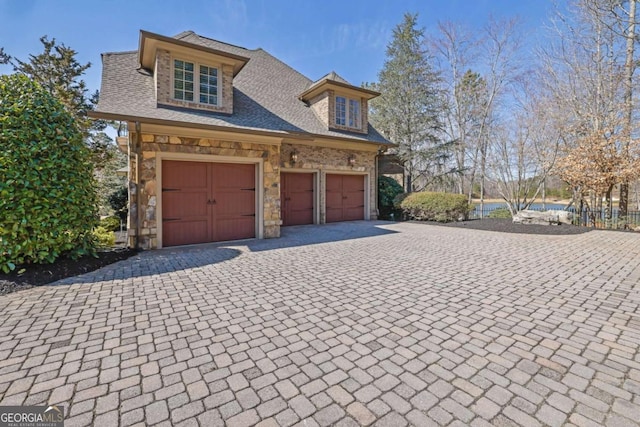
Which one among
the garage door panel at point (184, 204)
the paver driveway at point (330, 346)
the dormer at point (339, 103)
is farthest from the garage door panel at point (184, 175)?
the dormer at point (339, 103)

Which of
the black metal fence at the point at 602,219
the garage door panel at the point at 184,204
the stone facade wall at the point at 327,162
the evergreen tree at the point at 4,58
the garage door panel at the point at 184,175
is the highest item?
the evergreen tree at the point at 4,58

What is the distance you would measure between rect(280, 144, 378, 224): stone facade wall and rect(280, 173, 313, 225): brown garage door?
385 millimetres

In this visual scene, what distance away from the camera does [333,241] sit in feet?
24.3

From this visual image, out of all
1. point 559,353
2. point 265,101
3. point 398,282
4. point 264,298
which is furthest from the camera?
point 265,101

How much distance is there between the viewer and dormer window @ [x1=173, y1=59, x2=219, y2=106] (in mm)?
7176

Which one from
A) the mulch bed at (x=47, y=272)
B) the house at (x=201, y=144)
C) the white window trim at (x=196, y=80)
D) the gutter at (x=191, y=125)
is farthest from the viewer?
the white window trim at (x=196, y=80)

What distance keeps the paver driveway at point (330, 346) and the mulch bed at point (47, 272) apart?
0.38m

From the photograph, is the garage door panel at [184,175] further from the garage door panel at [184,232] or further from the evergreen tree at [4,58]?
the evergreen tree at [4,58]

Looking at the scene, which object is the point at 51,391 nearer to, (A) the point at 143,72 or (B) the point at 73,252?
(B) the point at 73,252

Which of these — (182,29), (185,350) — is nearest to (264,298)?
(185,350)

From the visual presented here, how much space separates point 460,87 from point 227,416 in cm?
1891

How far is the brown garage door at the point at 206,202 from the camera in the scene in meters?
6.70

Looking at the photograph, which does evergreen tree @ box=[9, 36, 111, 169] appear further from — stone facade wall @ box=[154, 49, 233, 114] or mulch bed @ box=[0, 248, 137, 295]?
mulch bed @ box=[0, 248, 137, 295]

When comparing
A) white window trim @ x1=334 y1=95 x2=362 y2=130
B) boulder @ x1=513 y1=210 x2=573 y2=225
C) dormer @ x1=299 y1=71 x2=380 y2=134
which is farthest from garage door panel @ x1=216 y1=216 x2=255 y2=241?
boulder @ x1=513 y1=210 x2=573 y2=225
